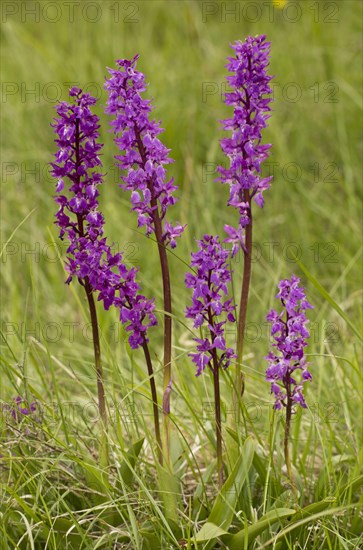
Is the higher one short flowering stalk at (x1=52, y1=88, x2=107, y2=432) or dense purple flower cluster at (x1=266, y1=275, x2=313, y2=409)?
short flowering stalk at (x1=52, y1=88, x2=107, y2=432)

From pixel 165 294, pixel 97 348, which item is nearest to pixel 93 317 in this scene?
pixel 97 348

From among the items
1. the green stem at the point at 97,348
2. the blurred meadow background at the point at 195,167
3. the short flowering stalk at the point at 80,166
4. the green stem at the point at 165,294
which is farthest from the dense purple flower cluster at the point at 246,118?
the blurred meadow background at the point at 195,167

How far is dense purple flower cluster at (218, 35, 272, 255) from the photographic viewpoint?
9.36 ft

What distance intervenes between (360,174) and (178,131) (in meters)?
1.40

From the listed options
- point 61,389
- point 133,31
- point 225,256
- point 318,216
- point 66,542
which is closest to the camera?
point 225,256

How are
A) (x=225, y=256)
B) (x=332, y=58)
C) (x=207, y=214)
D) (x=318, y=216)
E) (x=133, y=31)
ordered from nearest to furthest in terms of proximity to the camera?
(x=225, y=256), (x=207, y=214), (x=318, y=216), (x=332, y=58), (x=133, y=31)

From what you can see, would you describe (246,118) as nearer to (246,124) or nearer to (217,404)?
(246,124)

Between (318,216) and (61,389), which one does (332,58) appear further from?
(61,389)

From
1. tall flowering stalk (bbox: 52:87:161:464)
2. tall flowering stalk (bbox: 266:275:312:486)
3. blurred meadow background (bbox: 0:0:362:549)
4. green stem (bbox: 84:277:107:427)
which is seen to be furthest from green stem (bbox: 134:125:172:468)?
blurred meadow background (bbox: 0:0:362:549)

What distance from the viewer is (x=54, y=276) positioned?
6105 mm

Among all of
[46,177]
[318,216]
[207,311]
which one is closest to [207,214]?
Answer: [318,216]

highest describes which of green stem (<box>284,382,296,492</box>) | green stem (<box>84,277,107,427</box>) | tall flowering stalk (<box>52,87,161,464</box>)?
tall flowering stalk (<box>52,87,161,464</box>)

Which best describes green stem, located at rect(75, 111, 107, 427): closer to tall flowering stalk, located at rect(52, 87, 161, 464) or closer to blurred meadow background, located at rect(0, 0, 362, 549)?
tall flowering stalk, located at rect(52, 87, 161, 464)

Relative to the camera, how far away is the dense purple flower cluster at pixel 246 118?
2852 mm
